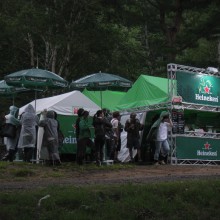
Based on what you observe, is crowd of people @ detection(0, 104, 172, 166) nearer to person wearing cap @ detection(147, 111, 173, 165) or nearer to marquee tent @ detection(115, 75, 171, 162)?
person wearing cap @ detection(147, 111, 173, 165)

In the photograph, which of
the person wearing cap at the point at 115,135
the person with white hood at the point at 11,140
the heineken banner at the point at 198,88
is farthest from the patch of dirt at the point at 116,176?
the heineken banner at the point at 198,88

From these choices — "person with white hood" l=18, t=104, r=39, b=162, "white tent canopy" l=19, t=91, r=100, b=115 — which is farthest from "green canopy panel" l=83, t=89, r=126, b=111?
"person with white hood" l=18, t=104, r=39, b=162

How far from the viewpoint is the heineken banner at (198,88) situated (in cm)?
1969

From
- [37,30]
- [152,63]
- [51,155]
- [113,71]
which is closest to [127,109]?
[51,155]

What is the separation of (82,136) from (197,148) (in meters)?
5.30

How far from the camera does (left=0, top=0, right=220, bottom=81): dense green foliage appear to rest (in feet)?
97.7

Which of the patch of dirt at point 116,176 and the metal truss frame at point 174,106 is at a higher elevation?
the metal truss frame at point 174,106

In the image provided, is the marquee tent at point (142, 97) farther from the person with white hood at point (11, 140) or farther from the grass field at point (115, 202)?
the grass field at point (115, 202)

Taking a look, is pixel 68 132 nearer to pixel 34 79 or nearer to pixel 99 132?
pixel 34 79

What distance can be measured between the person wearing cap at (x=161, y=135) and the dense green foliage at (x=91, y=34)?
8714 millimetres

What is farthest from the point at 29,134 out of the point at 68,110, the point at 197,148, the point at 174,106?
the point at 197,148

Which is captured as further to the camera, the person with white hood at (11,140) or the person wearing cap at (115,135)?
the person wearing cap at (115,135)

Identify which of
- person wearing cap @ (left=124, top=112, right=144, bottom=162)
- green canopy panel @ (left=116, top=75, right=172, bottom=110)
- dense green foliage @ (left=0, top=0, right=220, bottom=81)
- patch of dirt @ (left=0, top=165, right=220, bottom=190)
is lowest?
patch of dirt @ (left=0, top=165, right=220, bottom=190)

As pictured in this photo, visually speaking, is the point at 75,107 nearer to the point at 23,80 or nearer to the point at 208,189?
the point at 23,80
